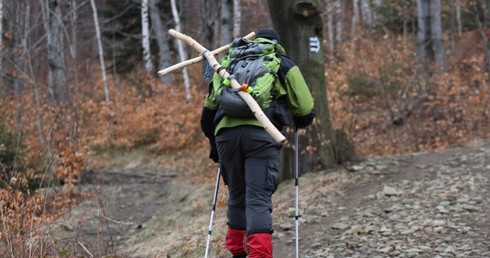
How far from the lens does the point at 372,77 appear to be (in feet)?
43.3

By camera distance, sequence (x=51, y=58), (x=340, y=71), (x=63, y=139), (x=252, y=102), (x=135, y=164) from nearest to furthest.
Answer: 1. (x=252, y=102)
2. (x=63, y=139)
3. (x=51, y=58)
4. (x=340, y=71)
5. (x=135, y=164)

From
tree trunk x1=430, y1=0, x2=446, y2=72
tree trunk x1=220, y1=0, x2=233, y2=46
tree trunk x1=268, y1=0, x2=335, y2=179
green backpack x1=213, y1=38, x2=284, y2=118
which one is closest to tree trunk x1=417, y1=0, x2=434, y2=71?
tree trunk x1=430, y1=0, x2=446, y2=72

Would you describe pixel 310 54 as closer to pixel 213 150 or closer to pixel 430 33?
pixel 213 150

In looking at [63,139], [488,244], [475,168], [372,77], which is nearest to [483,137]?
[372,77]

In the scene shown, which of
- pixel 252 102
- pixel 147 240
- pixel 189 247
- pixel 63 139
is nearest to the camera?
pixel 252 102

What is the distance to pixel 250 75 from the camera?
4832 millimetres

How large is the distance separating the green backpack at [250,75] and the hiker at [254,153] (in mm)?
30

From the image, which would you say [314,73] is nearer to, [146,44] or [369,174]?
[369,174]

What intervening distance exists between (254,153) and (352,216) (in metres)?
2.59

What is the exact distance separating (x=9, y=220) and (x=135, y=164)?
1248 centimetres

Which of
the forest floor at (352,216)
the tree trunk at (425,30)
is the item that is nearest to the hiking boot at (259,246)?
the forest floor at (352,216)

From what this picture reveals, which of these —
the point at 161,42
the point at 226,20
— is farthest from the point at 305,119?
the point at 161,42

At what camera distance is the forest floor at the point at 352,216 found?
5.85 meters

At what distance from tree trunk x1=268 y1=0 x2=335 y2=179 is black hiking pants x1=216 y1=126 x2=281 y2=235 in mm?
3994
